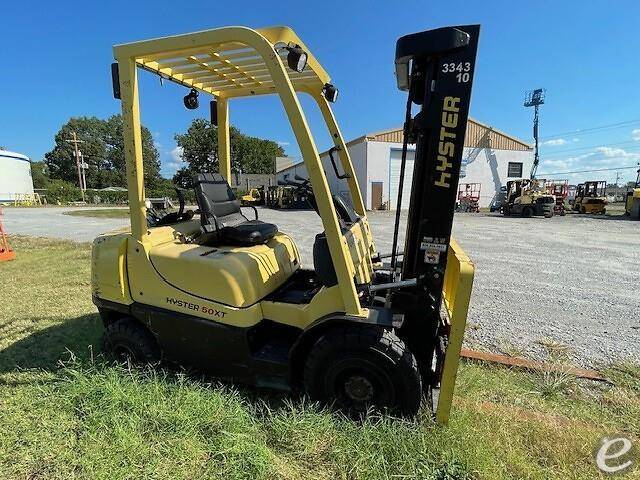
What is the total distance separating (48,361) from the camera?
12.2 ft

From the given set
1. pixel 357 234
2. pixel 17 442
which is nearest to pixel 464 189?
pixel 357 234

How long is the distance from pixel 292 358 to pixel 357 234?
1200 mm

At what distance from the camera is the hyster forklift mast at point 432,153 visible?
2.25 meters

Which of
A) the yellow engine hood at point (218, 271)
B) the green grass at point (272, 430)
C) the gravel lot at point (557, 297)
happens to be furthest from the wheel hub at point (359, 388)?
the gravel lot at point (557, 297)

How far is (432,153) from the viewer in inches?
95.9

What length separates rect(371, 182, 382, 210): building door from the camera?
28.2 m

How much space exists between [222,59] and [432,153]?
5.91 feet

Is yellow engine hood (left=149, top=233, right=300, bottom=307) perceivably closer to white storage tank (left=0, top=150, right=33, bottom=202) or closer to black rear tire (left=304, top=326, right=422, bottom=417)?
black rear tire (left=304, top=326, right=422, bottom=417)

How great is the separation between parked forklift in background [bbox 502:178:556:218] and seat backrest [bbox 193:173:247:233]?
23179mm

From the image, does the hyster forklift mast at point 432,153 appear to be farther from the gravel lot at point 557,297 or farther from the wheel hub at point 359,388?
the gravel lot at point 557,297

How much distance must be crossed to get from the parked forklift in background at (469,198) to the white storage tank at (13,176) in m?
48.0

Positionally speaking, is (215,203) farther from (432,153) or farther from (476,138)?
(476,138)

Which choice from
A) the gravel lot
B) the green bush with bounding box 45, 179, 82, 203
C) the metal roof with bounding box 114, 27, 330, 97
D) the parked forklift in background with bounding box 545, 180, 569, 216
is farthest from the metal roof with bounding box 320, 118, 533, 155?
the green bush with bounding box 45, 179, 82, 203

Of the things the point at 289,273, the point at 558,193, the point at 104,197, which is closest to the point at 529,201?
the point at 558,193
